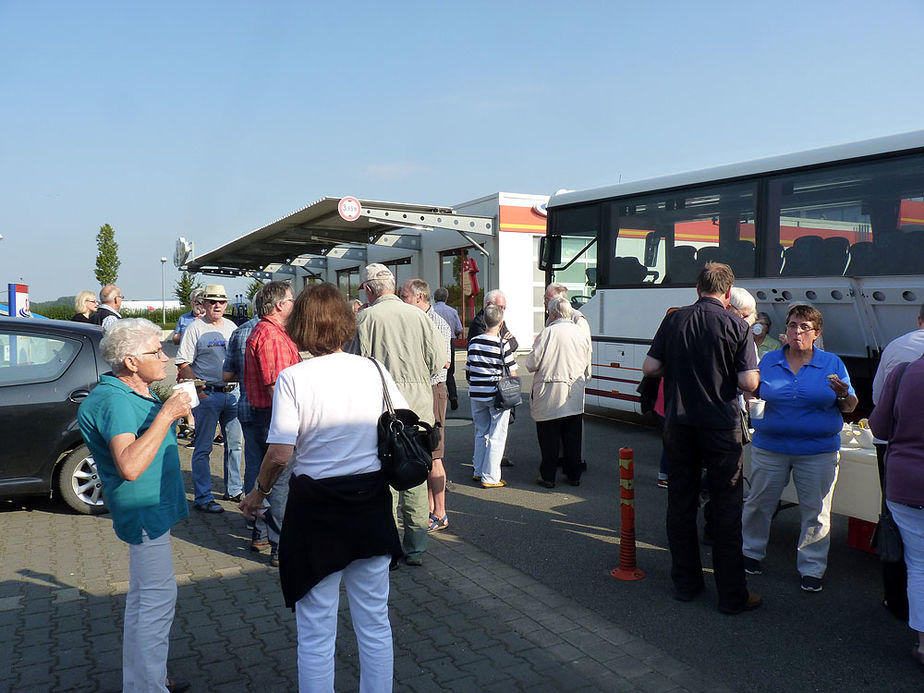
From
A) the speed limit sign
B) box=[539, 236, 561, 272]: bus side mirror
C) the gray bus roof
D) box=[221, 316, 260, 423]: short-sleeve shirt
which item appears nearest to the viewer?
box=[221, 316, 260, 423]: short-sleeve shirt

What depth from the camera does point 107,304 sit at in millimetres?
9242

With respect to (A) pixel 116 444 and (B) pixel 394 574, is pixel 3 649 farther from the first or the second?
(B) pixel 394 574

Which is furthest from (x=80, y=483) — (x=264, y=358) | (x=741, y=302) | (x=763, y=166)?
(x=763, y=166)

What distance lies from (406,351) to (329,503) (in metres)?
2.34

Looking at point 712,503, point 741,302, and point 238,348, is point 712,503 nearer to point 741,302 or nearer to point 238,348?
point 741,302

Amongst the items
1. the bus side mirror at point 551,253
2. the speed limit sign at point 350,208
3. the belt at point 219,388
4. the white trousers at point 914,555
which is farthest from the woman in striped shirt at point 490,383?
the speed limit sign at point 350,208

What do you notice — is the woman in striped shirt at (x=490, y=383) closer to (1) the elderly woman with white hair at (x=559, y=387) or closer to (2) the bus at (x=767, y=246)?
(1) the elderly woman with white hair at (x=559, y=387)

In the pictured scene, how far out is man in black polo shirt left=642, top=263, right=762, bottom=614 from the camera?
415cm

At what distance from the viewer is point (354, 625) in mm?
2797

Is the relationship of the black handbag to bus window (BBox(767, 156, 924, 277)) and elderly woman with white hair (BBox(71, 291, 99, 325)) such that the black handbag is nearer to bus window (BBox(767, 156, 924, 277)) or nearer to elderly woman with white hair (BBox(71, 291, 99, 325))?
bus window (BBox(767, 156, 924, 277))

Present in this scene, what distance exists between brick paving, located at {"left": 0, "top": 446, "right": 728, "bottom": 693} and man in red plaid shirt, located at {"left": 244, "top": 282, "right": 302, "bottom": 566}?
437 mm

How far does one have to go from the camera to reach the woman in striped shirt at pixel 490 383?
6.93 meters

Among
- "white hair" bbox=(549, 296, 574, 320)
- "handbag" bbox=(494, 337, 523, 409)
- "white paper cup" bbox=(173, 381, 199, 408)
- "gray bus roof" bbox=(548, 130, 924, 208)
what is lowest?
"handbag" bbox=(494, 337, 523, 409)

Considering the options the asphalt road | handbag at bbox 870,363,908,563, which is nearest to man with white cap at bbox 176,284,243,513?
the asphalt road
